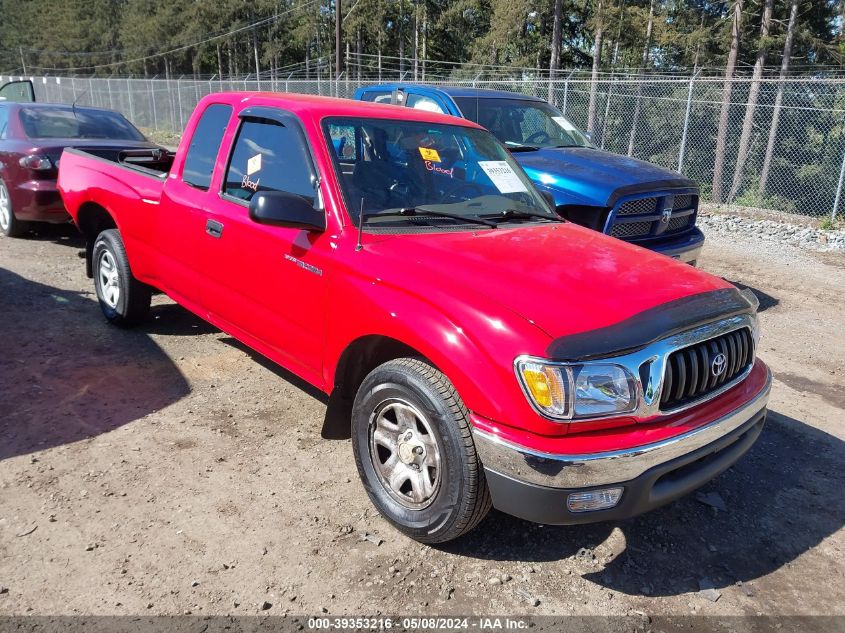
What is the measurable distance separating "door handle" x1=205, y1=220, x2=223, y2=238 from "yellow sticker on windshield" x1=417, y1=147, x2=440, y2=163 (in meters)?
1.27

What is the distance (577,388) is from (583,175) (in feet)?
13.4

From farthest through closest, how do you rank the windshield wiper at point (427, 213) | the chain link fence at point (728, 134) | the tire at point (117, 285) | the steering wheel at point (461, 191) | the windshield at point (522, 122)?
1. the chain link fence at point (728, 134)
2. the windshield at point (522, 122)
3. the tire at point (117, 285)
4. the steering wheel at point (461, 191)
5. the windshield wiper at point (427, 213)

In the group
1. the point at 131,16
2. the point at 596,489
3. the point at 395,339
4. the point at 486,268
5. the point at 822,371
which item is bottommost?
the point at 822,371

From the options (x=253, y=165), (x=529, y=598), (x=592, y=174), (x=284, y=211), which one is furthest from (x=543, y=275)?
(x=592, y=174)

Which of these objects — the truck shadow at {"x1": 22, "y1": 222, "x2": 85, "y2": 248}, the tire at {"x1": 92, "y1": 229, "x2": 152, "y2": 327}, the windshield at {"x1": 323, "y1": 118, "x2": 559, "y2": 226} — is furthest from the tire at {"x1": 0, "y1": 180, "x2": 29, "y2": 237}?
the windshield at {"x1": 323, "y1": 118, "x2": 559, "y2": 226}

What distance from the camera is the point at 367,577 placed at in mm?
2795

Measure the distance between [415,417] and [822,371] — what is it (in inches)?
161

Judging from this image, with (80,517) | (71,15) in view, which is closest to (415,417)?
(80,517)

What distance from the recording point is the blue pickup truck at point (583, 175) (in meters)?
5.93

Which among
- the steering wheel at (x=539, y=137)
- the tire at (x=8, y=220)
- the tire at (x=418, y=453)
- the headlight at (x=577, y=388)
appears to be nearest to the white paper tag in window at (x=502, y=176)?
the tire at (x=418, y=453)

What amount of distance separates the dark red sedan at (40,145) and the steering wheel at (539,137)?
418 centimetres

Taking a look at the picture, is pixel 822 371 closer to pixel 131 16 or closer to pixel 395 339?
pixel 395 339

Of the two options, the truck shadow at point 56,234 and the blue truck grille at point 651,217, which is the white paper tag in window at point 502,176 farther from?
the truck shadow at point 56,234

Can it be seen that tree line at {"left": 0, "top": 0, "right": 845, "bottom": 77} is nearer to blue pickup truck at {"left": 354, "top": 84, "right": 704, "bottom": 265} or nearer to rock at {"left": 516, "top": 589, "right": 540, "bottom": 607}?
blue pickup truck at {"left": 354, "top": 84, "right": 704, "bottom": 265}
